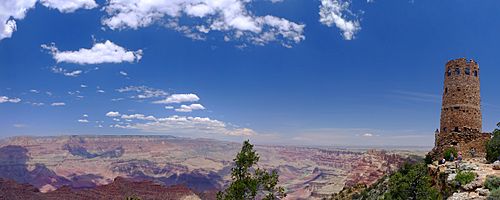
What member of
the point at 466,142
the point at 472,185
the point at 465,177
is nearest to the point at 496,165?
the point at 465,177

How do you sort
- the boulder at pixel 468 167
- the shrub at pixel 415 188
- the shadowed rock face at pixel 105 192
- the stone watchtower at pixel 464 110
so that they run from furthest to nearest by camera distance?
the shadowed rock face at pixel 105 192 → the stone watchtower at pixel 464 110 → the boulder at pixel 468 167 → the shrub at pixel 415 188

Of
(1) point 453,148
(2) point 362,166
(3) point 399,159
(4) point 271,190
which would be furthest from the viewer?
(2) point 362,166

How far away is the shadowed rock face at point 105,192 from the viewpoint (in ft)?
350

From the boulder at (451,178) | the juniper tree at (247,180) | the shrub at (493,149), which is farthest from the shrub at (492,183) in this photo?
the juniper tree at (247,180)

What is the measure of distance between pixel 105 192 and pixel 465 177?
382ft

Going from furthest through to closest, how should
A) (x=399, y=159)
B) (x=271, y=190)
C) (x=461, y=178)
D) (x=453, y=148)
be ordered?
(x=399, y=159) < (x=453, y=148) < (x=461, y=178) < (x=271, y=190)

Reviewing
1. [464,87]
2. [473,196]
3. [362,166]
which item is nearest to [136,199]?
[473,196]

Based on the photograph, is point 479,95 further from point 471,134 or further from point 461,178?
point 461,178

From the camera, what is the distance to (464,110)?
31953 mm

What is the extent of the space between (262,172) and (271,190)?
96 cm

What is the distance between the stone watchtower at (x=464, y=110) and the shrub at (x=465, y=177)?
31.9 ft

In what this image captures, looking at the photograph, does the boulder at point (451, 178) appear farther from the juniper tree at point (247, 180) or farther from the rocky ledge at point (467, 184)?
the juniper tree at point (247, 180)

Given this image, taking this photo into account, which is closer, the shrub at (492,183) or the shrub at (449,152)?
the shrub at (492,183)

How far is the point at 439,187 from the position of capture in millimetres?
24328
